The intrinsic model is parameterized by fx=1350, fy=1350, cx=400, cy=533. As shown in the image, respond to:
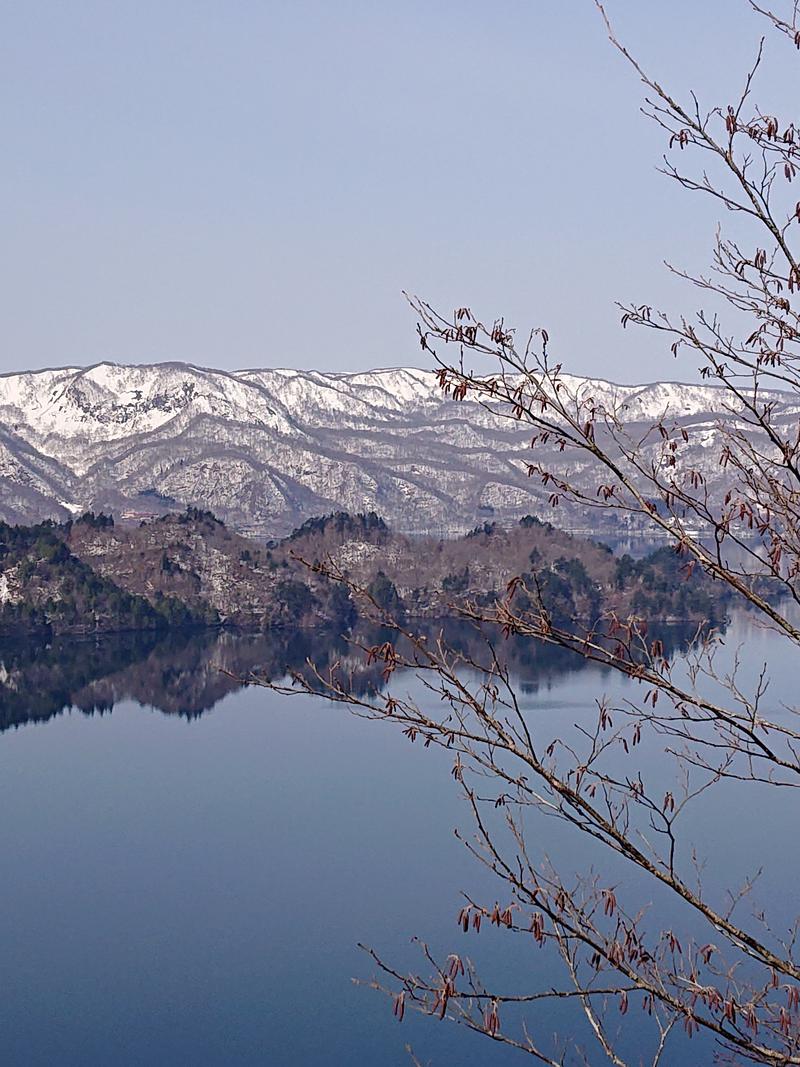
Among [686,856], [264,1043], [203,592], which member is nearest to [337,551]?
[203,592]

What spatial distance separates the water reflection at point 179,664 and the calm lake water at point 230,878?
22.7 inches

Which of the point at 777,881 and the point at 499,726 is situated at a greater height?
the point at 499,726

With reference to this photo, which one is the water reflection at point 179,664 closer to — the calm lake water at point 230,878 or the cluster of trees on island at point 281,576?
the calm lake water at point 230,878

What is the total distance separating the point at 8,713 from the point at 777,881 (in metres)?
30.1

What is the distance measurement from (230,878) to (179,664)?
104 feet

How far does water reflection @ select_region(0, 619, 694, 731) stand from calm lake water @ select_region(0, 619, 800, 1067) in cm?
58

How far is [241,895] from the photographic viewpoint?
27.4 metres

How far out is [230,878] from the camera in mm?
28641

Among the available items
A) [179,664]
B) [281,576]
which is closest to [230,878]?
[179,664]

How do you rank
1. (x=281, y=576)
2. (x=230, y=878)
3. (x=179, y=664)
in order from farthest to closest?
(x=281, y=576)
(x=179, y=664)
(x=230, y=878)

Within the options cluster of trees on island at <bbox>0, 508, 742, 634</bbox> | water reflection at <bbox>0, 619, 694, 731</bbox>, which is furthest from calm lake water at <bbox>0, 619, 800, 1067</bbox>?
cluster of trees on island at <bbox>0, 508, 742, 634</bbox>

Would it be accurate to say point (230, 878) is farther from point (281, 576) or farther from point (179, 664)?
point (281, 576)

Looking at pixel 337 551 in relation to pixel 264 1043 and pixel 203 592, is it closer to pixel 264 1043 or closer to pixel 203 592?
pixel 203 592

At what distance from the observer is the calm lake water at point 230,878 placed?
2094cm
